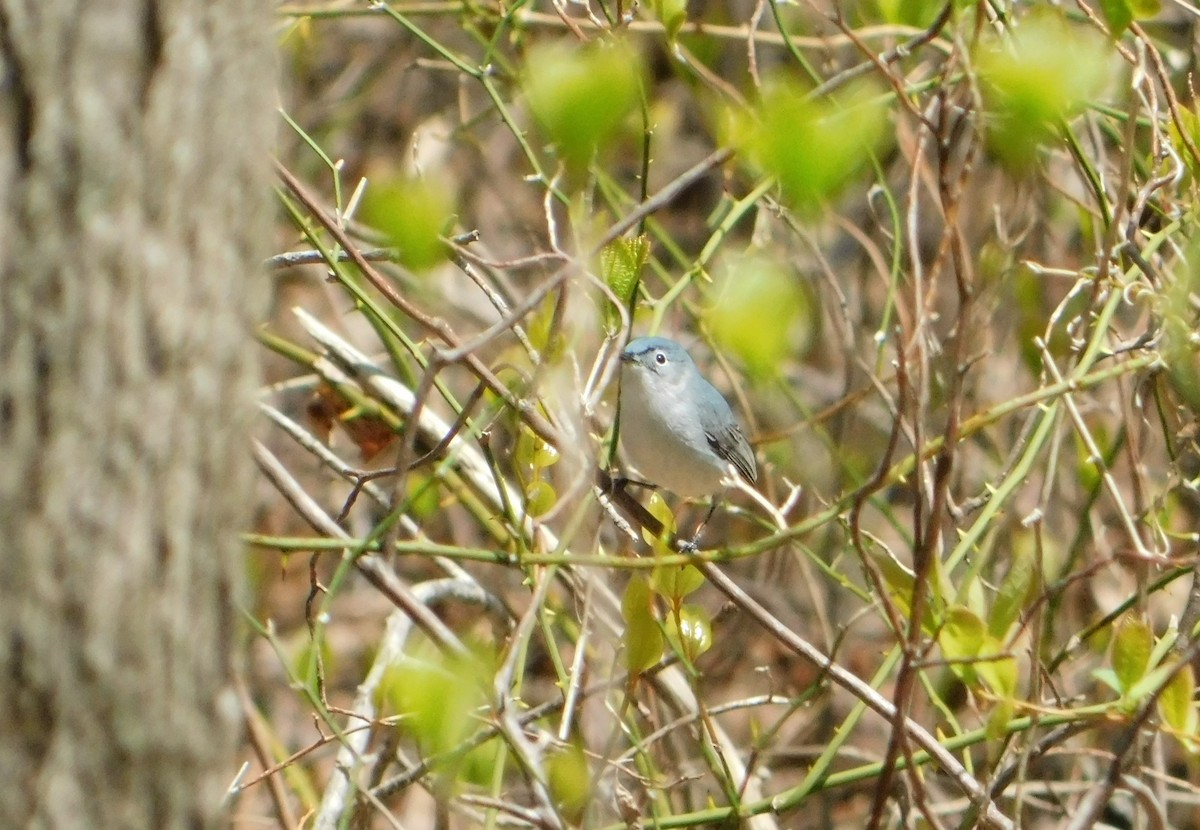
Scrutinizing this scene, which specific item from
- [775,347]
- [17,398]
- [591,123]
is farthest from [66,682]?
[775,347]

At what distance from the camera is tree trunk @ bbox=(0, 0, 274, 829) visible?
1.47m

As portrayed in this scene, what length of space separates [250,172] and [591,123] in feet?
1.37

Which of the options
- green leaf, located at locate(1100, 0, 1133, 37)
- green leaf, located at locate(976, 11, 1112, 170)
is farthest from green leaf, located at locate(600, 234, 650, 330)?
green leaf, located at locate(1100, 0, 1133, 37)

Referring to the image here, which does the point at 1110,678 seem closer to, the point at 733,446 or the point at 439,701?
the point at 439,701

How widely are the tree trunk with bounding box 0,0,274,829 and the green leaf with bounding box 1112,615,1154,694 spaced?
1.32 metres

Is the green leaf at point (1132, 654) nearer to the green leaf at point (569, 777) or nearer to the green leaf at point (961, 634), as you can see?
the green leaf at point (961, 634)

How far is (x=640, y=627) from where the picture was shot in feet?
8.00

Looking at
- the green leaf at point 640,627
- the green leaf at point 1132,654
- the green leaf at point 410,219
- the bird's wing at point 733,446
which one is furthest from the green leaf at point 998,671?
the bird's wing at point 733,446

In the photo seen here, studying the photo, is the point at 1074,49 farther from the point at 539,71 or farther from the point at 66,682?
the point at 66,682

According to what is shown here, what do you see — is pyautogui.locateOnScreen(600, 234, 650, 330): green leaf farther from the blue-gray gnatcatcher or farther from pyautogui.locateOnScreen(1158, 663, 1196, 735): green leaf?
the blue-gray gnatcatcher

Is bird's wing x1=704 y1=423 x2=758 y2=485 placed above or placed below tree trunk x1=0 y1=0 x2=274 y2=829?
below

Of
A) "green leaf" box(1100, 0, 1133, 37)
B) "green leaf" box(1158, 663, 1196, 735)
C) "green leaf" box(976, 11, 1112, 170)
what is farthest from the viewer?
"green leaf" box(1100, 0, 1133, 37)

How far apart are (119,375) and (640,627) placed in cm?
115

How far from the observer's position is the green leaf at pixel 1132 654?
2.13 m
